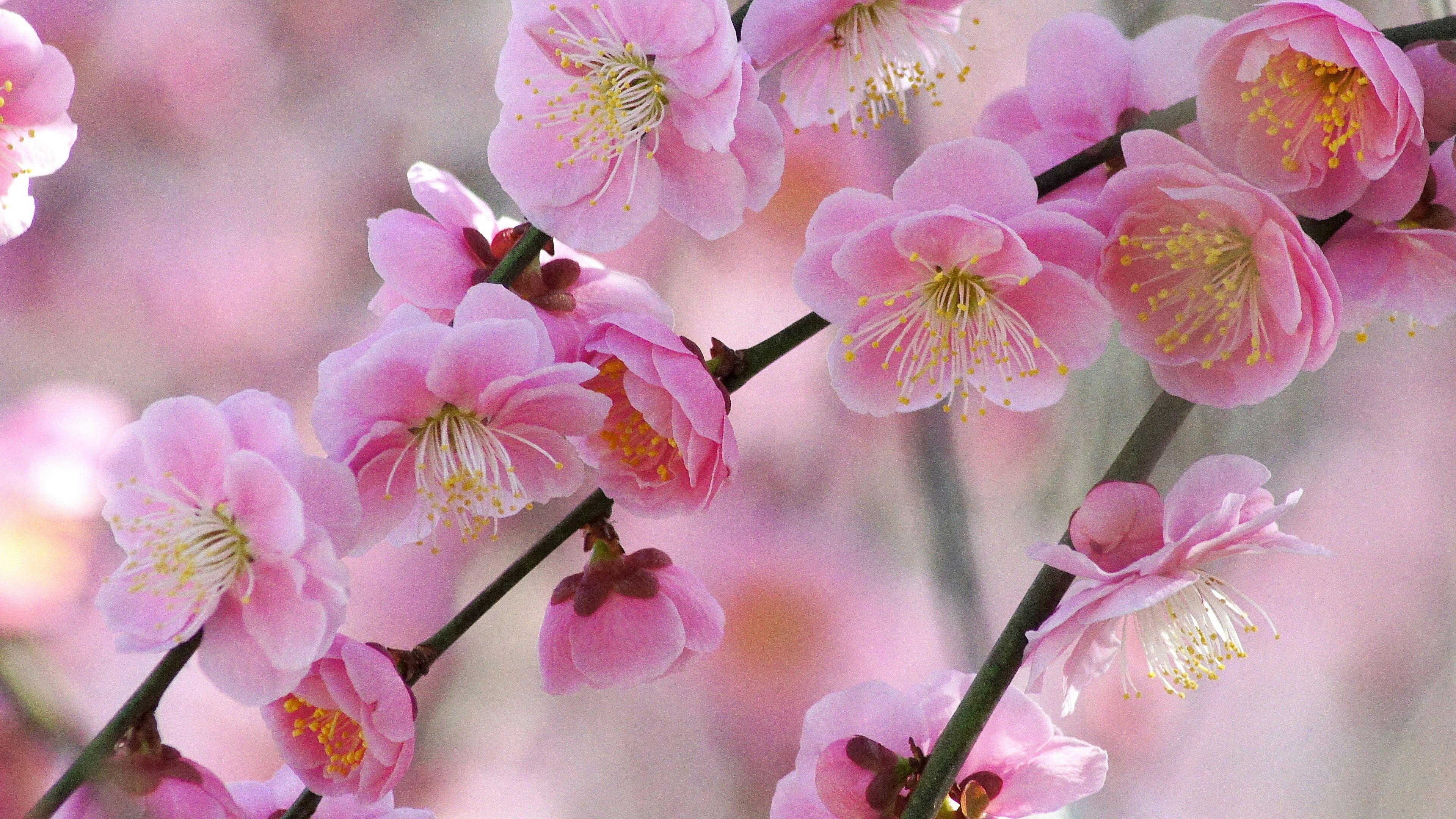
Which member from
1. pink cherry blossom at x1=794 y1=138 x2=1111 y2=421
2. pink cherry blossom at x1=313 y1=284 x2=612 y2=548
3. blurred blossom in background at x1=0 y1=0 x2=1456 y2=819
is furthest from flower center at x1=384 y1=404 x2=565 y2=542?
blurred blossom in background at x1=0 y1=0 x2=1456 y2=819

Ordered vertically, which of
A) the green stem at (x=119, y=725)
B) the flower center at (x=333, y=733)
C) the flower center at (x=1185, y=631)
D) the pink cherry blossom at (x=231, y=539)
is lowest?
the flower center at (x=1185, y=631)

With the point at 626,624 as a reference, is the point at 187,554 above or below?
above

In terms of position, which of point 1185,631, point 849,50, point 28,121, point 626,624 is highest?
point 28,121

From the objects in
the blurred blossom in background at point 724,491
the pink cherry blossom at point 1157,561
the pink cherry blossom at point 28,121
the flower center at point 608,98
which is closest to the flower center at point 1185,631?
the pink cherry blossom at point 1157,561

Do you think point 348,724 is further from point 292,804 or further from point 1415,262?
point 1415,262

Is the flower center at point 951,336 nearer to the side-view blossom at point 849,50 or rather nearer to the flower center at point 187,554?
the side-view blossom at point 849,50

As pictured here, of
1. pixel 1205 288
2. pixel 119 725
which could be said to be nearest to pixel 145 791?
pixel 119 725
